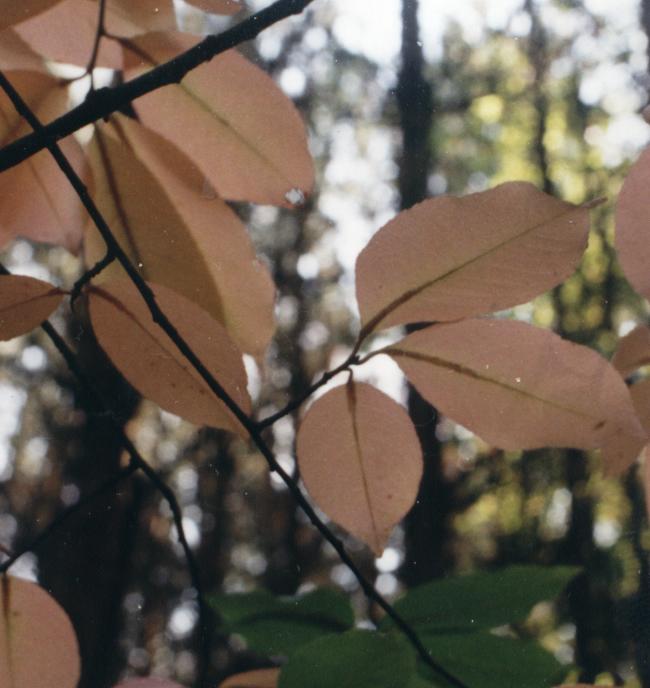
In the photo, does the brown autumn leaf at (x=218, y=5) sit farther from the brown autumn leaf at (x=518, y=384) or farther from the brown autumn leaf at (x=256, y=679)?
the brown autumn leaf at (x=256, y=679)

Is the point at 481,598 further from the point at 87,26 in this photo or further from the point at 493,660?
the point at 87,26

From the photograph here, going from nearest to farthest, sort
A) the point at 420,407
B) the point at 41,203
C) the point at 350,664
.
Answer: the point at 350,664, the point at 41,203, the point at 420,407

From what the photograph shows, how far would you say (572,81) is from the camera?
13.1 ft

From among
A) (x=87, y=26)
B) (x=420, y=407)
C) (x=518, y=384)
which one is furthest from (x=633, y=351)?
(x=420, y=407)

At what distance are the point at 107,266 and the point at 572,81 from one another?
13.4 feet

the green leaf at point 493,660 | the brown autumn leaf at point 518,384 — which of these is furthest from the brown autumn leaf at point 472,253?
the green leaf at point 493,660

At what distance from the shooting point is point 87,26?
0.36m

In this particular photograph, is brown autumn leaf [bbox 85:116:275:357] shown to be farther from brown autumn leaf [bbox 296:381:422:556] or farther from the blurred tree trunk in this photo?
the blurred tree trunk

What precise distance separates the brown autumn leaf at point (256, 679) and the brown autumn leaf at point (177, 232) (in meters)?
0.13

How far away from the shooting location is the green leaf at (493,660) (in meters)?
0.27

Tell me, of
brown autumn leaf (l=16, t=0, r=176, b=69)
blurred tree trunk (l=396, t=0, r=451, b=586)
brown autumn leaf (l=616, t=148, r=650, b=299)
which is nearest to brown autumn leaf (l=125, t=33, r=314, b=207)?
brown autumn leaf (l=16, t=0, r=176, b=69)

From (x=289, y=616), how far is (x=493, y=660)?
76mm

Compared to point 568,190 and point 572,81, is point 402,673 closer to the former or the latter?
point 568,190

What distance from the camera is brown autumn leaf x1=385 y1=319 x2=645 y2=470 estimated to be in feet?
0.87
